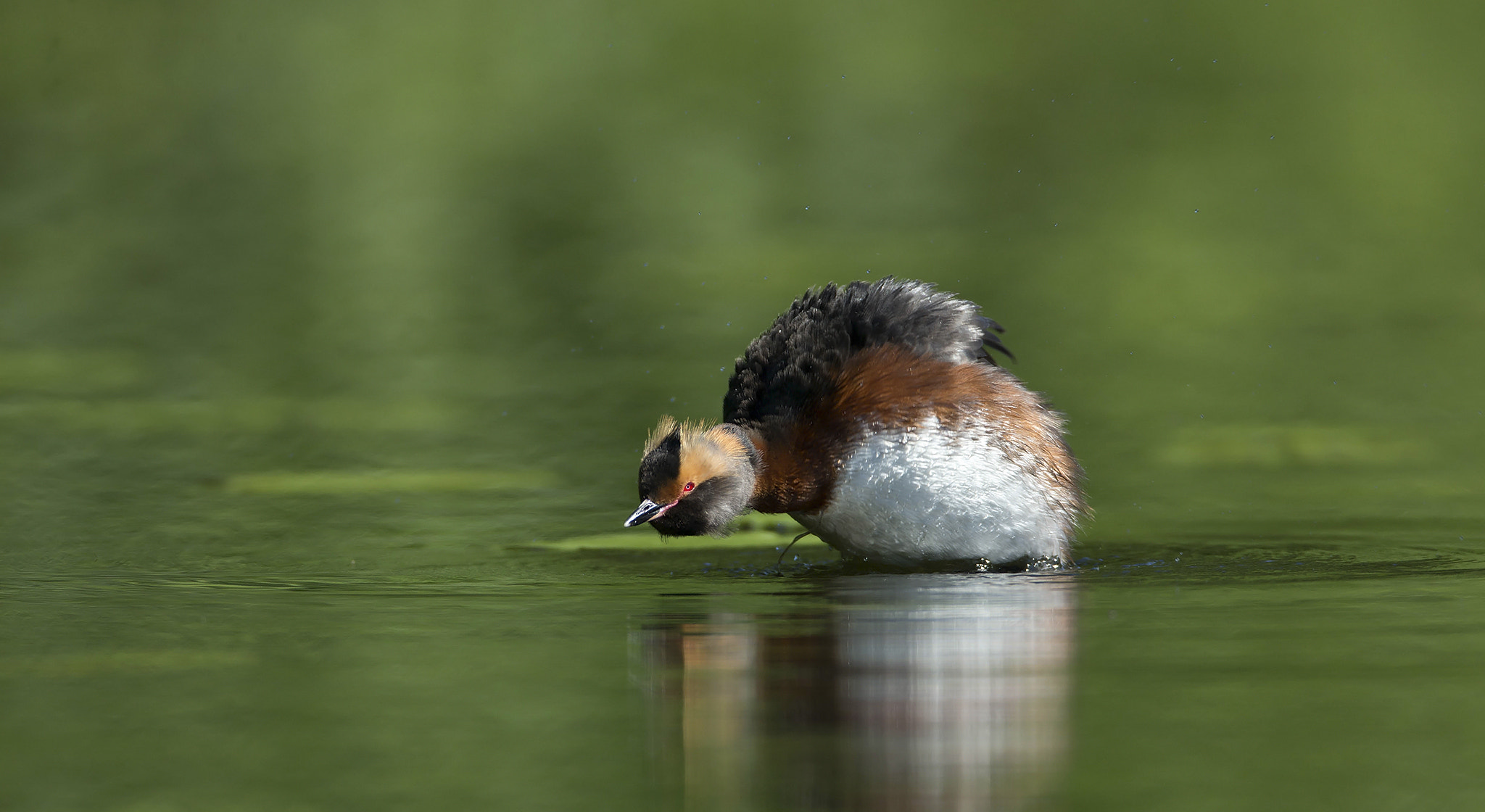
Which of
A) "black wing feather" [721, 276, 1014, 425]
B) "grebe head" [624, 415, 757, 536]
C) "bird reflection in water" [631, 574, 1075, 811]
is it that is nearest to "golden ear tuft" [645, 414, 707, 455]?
"grebe head" [624, 415, 757, 536]

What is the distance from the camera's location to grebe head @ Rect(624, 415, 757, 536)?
11.0 m

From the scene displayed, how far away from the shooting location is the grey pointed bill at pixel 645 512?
35.7 feet

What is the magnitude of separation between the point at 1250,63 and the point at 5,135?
19571 mm

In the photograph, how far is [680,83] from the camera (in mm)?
31281

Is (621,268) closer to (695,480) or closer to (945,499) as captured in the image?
(695,480)

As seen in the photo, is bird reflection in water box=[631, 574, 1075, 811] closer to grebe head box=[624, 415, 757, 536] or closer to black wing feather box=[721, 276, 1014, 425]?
grebe head box=[624, 415, 757, 536]

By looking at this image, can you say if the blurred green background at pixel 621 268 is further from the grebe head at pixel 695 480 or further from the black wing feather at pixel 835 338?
the black wing feather at pixel 835 338

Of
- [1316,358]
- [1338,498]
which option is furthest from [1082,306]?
[1338,498]

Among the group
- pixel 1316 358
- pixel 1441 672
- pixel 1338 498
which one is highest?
pixel 1316 358

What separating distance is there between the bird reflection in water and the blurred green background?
283mm

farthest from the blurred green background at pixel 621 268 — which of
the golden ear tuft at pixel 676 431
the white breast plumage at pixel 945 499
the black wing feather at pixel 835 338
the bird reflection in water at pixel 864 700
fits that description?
the black wing feather at pixel 835 338

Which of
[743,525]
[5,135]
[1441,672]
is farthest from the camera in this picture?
[5,135]

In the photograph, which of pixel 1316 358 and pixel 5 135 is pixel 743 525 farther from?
pixel 5 135

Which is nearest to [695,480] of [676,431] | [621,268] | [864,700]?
[676,431]
